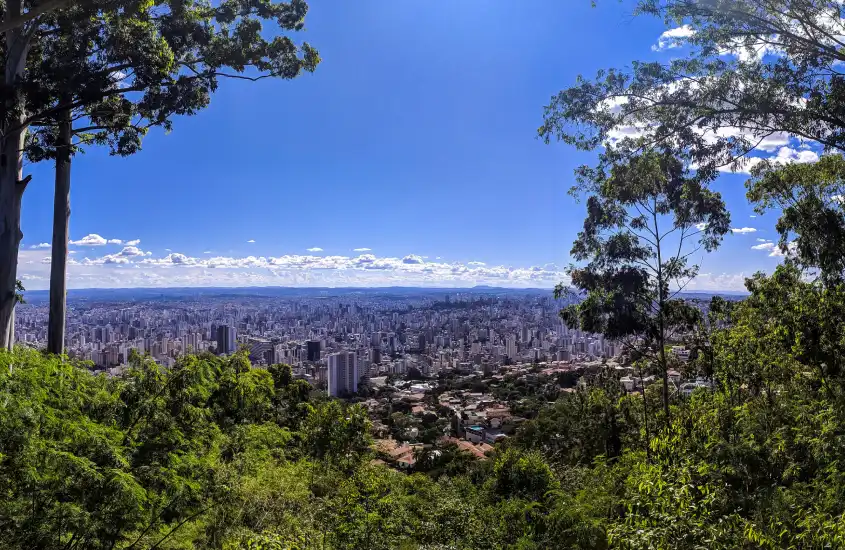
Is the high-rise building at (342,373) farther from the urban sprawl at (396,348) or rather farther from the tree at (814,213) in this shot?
the tree at (814,213)

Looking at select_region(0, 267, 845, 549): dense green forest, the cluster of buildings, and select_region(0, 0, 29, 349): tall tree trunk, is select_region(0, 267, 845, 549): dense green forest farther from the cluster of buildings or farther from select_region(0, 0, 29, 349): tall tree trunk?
the cluster of buildings

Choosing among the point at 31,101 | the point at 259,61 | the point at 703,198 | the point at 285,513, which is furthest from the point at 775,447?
the point at 31,101

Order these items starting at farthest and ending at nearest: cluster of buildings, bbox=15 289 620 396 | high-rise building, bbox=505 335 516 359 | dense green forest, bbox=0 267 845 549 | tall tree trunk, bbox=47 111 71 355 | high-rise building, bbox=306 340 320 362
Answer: high-rise building, bbox=505 335 516 359
high-rise building, bbox=306 340 320 362
cluster of buildings, bbox=15 289 620 396
tall tree trunk, bbox=47 111 71 355
dense green forest, bbox=0 267 845 549

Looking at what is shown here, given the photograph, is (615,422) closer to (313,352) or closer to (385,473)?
(385,473)

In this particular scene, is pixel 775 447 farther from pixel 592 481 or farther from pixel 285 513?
pixel 285 513

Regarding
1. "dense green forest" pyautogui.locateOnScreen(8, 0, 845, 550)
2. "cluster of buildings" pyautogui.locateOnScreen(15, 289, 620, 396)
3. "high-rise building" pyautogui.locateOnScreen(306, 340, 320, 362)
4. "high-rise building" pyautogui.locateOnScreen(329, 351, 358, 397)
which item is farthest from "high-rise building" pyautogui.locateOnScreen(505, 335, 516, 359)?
"dense green forest" pyautogui.locateOnScreen(8, 0, 845, 550)

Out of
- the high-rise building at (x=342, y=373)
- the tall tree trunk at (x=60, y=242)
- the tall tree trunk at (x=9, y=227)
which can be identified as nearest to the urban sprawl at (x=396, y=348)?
the high-rise building at (x=342, y=373)
